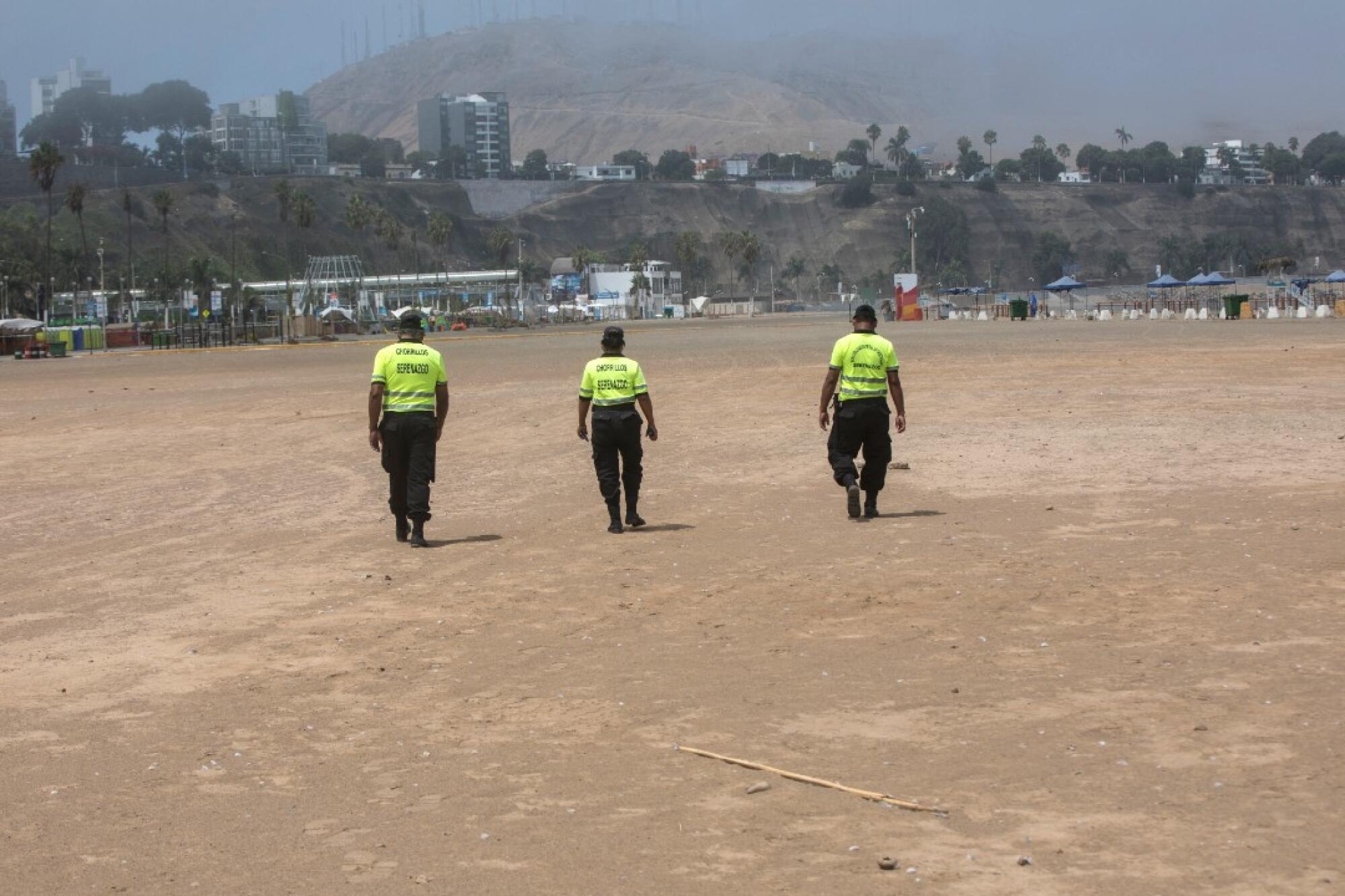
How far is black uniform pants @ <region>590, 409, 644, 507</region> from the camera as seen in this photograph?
1292 centimetres

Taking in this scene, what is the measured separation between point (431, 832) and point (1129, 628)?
4330mm

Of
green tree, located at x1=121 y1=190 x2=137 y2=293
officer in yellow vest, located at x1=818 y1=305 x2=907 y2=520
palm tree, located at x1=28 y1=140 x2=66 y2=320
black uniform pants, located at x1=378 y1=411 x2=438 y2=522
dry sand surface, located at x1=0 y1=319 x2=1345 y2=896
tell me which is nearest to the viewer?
dry sand surface, located at x1=0 y1=319 x2=1345 y2=896

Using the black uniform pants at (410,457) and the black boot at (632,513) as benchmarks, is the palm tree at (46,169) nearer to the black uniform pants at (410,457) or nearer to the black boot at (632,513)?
the black uniform pants at (410,457)

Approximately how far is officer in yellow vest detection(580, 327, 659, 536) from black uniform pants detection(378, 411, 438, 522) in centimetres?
115

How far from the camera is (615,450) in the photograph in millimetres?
13062

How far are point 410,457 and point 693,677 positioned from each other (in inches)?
209

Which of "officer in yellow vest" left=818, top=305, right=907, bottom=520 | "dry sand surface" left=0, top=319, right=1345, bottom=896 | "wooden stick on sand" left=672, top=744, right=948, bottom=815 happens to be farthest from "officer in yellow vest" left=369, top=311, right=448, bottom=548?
"wooden stick on sand" left=672, top=744, right=948, bottom=815

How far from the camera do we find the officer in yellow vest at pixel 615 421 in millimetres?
12953

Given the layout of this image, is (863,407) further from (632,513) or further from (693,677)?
(693,677)

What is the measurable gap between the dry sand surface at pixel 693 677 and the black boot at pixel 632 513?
0.27 meters

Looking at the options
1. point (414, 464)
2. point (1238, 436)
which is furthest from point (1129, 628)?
point (1238, 436)

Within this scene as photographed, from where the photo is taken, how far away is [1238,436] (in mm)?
18391

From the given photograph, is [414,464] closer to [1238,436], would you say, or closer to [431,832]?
[431,832]

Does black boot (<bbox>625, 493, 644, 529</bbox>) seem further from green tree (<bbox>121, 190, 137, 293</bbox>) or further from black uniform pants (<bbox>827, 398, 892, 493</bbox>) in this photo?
green tree (<bbox>121, 190, 137, 293</bbox>)
